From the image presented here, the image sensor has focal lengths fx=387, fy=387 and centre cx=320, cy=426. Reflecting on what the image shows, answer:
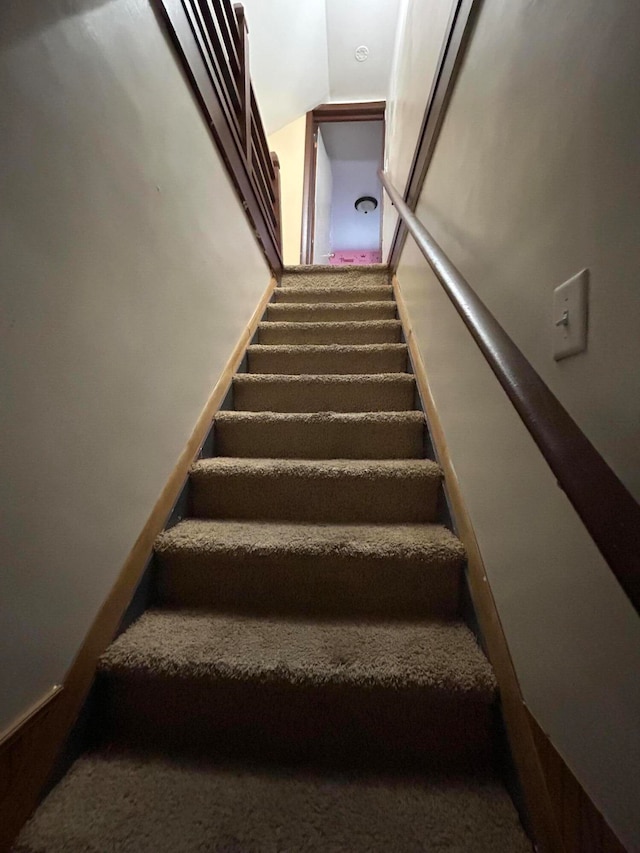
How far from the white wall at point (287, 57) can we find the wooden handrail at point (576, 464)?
3.80m

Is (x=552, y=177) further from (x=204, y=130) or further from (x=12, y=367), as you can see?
(x=204, y=130)

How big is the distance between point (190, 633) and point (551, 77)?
126 centimetres

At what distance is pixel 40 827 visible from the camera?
0.61 meters

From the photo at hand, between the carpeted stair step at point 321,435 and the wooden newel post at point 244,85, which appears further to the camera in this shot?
the wooden newel post at point 244,85

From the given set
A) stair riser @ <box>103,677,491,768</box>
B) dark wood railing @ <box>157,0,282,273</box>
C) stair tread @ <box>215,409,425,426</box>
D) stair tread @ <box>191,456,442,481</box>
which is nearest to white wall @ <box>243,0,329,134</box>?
dark wood railing @ <box>157,0,282,273</box>

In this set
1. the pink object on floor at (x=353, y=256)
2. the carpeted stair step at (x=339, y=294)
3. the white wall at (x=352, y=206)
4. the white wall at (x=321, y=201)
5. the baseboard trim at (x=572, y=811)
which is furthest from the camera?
the pink object on floor at (x=353, y=256)

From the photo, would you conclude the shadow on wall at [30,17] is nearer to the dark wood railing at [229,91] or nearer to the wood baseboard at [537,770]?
the dark wood railing at [229,91]

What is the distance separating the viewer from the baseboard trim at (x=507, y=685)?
0.58 metres

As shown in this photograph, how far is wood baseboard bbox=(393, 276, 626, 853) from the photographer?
510 millimetres

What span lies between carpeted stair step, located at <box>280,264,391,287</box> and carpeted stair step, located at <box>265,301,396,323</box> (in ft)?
1.59

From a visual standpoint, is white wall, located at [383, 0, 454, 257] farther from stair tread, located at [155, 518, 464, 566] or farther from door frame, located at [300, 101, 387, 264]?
stair tread, located at [155, 518, 464, 566]

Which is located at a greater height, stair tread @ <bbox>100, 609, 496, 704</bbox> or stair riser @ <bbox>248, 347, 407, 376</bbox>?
stair riser @ <bbox>248, 347, 407, 376</bbox>

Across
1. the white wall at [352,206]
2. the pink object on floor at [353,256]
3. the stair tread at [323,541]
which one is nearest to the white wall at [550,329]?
the stair tread at [323,541]

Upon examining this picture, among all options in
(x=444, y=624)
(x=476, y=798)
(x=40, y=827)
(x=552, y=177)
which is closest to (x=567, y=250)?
(x=552, y=177)
